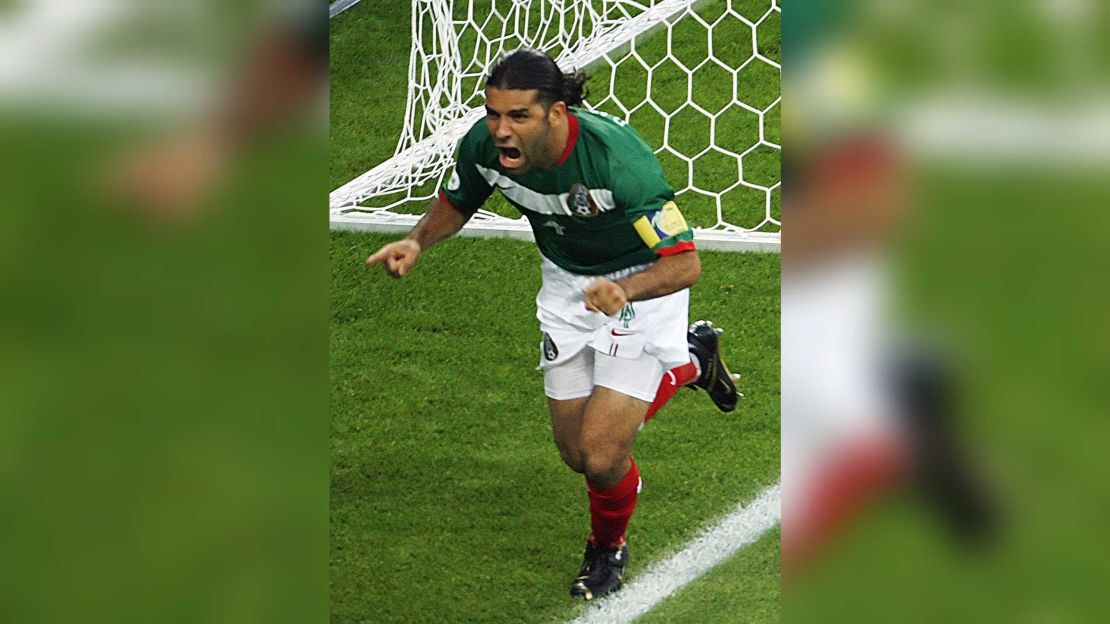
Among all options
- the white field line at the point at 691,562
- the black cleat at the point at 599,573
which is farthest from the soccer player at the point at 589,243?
the white field line at the point at 691,562

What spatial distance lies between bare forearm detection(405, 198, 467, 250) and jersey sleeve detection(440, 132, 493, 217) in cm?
2

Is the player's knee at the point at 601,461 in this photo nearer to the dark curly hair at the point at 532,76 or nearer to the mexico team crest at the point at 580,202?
the mexico team crest at the point at 580,202

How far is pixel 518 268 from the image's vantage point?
12.3 feet

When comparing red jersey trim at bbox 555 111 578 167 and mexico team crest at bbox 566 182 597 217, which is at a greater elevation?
red jersey trim at bbox 555 111 578 167

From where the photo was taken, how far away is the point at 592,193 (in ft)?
8.48

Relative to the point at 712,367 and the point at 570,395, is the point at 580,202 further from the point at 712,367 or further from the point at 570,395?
the point at 712,367

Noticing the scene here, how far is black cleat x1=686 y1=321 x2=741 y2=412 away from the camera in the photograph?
2943 millimetres

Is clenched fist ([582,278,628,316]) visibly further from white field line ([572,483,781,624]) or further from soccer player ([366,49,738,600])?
white field line ([572,483,781,624])

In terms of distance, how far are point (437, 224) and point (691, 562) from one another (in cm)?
123

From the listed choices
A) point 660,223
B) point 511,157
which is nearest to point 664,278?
point 660,223
